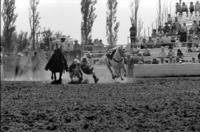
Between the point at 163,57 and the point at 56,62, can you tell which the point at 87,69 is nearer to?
the point at 56,62

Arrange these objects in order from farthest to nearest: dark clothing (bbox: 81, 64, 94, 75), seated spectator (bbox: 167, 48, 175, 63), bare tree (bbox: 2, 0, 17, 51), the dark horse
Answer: bare tree (bbox: 2, 0, 17, 51) < seated spectator (bbox: 167, 48, 175, 63) < dark clothing (bbox: 81, 64, 94, 75) < the dark horse

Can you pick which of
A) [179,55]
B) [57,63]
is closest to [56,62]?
[57,63]

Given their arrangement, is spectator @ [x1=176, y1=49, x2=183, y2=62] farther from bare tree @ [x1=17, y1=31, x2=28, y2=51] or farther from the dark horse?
bare tree @ [x1=17, y1=31, x2=28, y2=51]

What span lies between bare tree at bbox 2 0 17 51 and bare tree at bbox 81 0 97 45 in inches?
246

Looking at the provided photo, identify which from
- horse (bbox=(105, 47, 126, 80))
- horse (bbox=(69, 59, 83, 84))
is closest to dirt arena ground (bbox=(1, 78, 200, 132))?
horse (bbox=(69, 59, 83, 84))

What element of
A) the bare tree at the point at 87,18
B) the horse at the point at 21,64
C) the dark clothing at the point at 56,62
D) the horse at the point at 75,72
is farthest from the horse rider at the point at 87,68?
the bare tree at the point at 87,18

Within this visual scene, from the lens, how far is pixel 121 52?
76.2 feet

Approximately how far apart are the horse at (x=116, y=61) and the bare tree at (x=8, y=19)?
2152cm

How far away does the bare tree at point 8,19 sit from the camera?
43516 millimetres

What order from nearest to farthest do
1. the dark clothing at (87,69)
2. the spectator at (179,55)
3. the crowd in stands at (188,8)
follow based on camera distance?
1. the dark clothing at (87,69)
2. the spectator at (179,55)
3. the crowd in stands at (188,8)

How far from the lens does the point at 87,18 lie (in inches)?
1786

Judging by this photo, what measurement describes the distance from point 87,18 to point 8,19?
7.08 m

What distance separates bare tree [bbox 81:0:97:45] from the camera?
4425 cm

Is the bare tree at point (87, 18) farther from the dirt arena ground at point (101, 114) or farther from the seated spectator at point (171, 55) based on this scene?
the dirt arena ground at point (101, 114)
